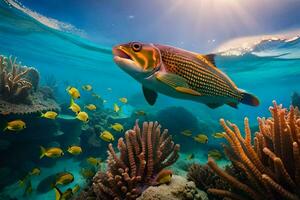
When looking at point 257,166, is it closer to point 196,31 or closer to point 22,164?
point 22,164

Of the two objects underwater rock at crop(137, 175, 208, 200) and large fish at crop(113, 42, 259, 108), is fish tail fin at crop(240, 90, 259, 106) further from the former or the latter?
underwater rock at crop(137, 175, 208, 200)

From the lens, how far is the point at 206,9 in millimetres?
14477

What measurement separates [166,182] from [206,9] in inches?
491

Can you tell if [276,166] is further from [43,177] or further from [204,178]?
[43,177]

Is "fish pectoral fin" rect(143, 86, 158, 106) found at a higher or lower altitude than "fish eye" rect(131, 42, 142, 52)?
lower

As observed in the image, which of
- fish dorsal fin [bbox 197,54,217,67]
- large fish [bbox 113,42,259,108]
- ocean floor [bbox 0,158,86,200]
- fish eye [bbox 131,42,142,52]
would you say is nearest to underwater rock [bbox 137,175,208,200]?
large fish [bbox 113,42,259,108]

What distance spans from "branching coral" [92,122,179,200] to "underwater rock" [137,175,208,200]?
11.6 inches

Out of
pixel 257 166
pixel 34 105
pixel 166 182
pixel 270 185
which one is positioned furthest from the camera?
pixel 34 105

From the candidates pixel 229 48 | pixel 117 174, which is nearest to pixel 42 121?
pixel 117 174

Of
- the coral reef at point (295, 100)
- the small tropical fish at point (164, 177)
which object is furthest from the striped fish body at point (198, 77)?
the coral reef at point (295, 100)

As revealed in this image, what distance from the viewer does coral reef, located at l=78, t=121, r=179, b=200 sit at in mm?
4199

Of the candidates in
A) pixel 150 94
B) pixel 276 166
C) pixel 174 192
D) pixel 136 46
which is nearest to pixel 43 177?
pixel 174 192

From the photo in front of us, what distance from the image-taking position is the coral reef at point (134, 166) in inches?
165

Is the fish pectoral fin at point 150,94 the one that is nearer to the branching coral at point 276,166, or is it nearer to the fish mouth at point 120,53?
the fish mouth at point 120,53
